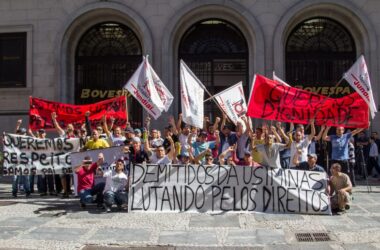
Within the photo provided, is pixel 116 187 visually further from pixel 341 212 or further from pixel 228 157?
pixel 341 212

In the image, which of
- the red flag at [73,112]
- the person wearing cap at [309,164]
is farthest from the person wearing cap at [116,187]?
the person wearing cap at [309,164]

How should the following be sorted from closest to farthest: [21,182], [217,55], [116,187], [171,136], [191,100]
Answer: [116,187] < [191,100] < [171,136] < [21,182] < [217,55]

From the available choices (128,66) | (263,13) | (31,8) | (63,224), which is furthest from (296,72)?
(63,224)

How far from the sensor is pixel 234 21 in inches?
715

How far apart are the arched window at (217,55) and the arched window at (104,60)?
200 cm

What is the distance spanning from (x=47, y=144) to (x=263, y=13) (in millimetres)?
9155

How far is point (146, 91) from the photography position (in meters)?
12.2

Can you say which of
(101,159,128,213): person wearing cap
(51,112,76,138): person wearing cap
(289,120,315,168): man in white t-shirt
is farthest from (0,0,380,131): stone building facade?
(101,159,128,213): person wearing cap

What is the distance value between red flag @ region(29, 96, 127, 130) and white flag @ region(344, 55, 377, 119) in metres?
5.99

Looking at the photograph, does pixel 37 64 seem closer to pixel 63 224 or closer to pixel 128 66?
pixel 128 66

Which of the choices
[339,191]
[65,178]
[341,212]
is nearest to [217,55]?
[65,178]

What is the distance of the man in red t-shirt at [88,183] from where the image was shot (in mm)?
10594

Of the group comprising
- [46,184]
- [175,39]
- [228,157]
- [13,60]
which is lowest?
[46,184]

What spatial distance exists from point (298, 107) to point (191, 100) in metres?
2.42
